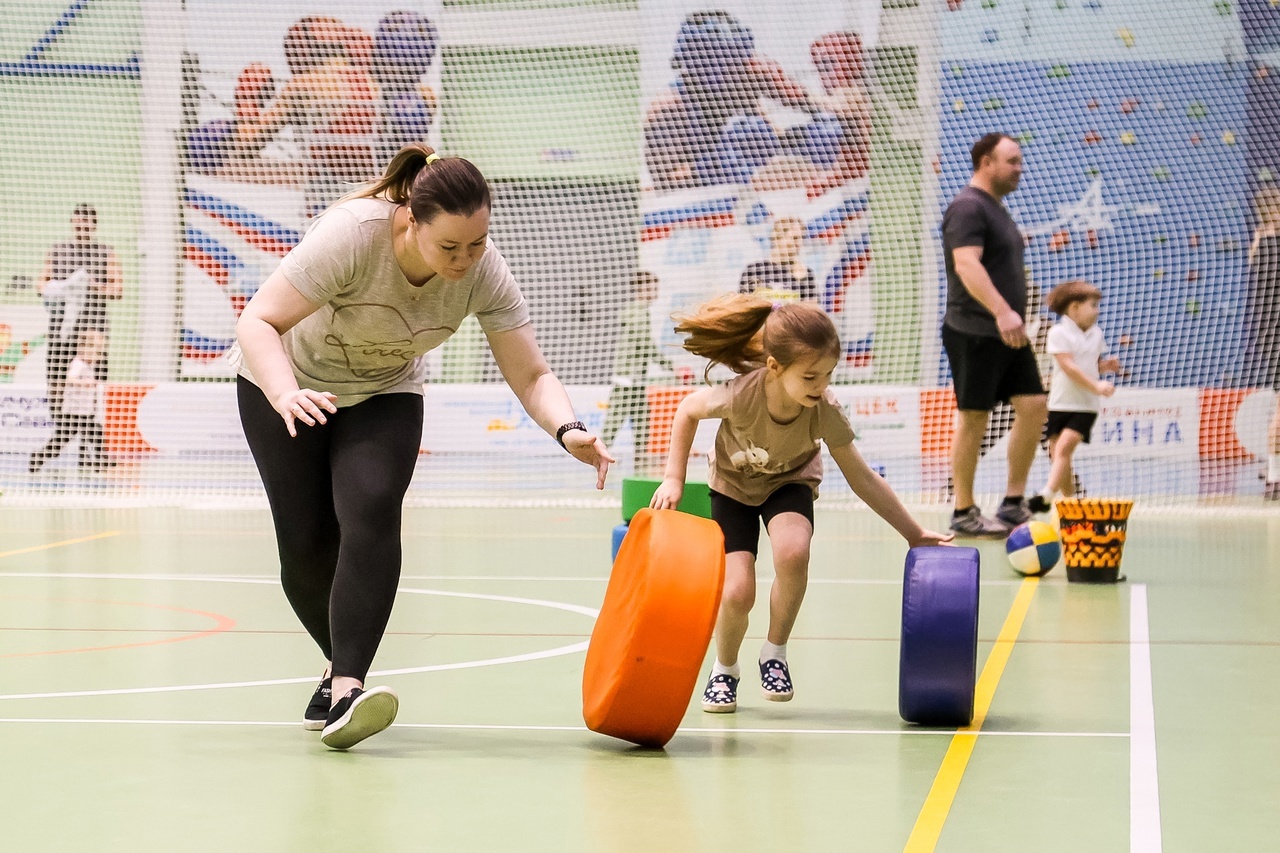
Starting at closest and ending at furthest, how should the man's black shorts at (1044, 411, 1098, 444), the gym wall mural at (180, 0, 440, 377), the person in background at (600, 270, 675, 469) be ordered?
the man's black shorts at (1044, 411, 1098, 444) < the person in background at (600, 270, 675, 469) < the gym wall mural at (180, 0, 440, 377)

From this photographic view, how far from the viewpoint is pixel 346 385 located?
3.69 metres

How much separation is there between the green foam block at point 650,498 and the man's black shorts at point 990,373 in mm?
1754

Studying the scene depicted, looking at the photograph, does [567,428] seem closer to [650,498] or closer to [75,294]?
[650,498]

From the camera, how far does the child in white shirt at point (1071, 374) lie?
30.5ft

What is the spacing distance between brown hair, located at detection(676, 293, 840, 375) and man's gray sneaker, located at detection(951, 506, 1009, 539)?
A: 4.07 metres

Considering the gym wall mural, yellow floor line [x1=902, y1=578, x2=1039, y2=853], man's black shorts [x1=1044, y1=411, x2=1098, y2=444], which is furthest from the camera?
the gym wall mural

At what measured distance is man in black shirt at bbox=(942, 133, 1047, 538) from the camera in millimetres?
7902

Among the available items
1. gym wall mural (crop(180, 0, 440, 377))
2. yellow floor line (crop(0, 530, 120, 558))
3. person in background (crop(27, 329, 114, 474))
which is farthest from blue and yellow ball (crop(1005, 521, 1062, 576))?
gym wall mural (crop(180, 0, 440, 377))

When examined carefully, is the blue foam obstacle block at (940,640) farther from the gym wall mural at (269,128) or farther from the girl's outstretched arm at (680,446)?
the gym wall mural at (269,128)

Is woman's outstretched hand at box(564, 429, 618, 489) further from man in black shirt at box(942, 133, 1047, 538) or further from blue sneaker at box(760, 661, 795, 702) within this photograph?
man in black shirt at box(942, 133, 1047, 538)

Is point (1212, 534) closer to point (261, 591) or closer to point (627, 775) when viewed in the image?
point (261, 591)

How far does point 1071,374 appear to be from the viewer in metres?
9.26

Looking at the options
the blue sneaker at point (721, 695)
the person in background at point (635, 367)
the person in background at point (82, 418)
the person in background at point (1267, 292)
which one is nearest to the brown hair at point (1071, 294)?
the person in background at point (1267, 292)

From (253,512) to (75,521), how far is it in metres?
1.17
